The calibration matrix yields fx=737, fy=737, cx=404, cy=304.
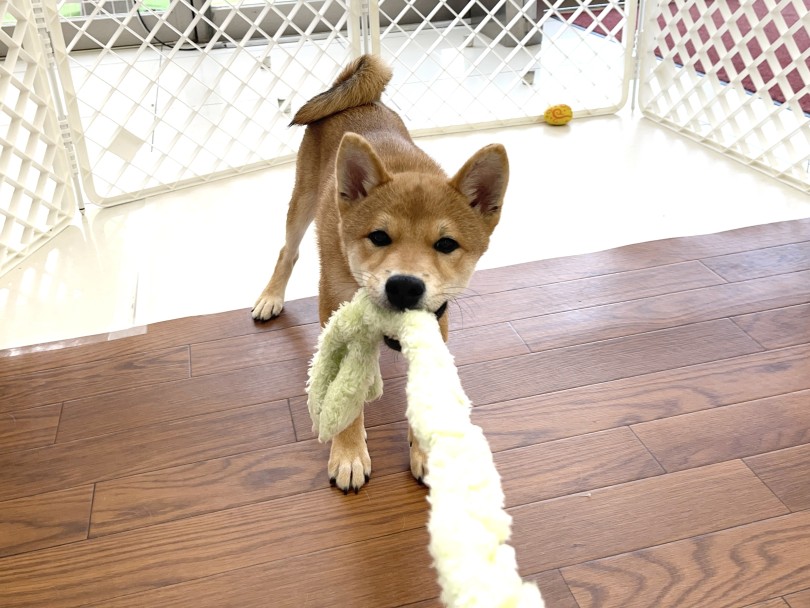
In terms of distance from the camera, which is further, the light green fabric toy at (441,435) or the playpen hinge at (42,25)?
the playpen hinge at (42,25)

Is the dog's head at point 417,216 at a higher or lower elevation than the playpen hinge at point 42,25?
higher

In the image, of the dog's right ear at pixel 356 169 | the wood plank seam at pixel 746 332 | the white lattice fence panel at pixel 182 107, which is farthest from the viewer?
the white lattice fence panel at pixel 182 107

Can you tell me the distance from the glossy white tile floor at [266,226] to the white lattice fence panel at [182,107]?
0.13m

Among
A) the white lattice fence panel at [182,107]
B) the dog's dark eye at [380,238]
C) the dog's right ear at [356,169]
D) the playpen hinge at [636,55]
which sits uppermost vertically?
the dog's right ear at [356,169]

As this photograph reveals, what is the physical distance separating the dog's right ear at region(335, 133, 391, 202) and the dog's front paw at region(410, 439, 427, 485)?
1.68 feet

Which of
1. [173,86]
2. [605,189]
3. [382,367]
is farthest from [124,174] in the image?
[605,189]

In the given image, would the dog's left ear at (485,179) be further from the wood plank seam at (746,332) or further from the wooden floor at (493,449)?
the wood plank seam at (746,332)

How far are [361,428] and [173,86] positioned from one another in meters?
3.11

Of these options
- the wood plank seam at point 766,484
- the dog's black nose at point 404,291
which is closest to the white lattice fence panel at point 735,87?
the wood plank seam at point 766,484

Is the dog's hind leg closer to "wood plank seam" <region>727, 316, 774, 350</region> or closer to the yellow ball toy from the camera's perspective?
"wood plank seam" <region>727, 316, 774, 350</region>

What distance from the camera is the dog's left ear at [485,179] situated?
4.51ft

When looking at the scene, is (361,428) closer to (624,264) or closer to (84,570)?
(84,570)

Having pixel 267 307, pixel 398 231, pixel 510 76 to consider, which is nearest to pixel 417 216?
pixel 398 231

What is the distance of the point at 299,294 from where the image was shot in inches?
86.7
